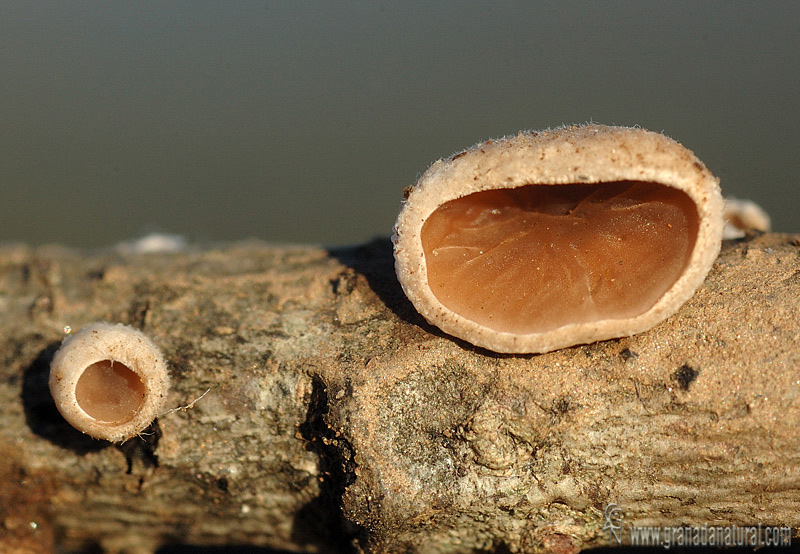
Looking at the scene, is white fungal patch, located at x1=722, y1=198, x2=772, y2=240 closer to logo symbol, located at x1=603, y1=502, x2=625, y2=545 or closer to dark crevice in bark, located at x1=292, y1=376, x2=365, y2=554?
logo symbol, located at x1=603, y1=502, x2=625, y2=545

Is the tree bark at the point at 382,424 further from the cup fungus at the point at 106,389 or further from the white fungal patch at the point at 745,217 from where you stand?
the white fungal patch at the point at 745,217

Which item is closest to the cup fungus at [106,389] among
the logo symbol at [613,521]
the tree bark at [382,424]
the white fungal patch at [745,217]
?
the tree bark at [382,424]

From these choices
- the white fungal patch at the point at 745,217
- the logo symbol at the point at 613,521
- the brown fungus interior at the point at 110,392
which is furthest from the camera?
the white fungal patch at the point at 745,217

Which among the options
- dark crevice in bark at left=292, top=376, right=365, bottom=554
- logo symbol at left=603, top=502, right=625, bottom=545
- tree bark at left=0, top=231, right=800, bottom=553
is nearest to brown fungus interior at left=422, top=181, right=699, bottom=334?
tree bark at left=0, top=231, right=800, bottom=553

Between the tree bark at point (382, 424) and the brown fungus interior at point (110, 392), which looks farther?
the brown fungus interior at point (110, 392)

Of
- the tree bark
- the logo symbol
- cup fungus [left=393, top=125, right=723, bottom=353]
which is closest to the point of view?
cup fungus [left=393, top=125, right=723, bottom=353]

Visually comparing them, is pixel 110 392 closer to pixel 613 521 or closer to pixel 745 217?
pixel 613 521

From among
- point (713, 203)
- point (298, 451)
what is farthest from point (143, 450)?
point (713, 203)

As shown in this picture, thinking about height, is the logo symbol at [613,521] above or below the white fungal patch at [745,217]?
below
